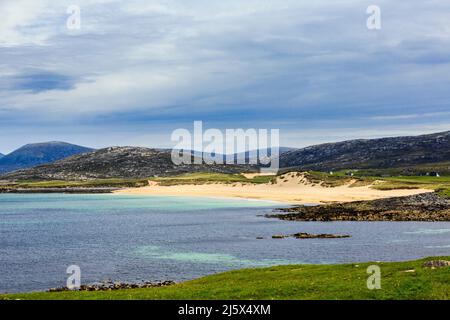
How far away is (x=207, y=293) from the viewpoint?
3956cm

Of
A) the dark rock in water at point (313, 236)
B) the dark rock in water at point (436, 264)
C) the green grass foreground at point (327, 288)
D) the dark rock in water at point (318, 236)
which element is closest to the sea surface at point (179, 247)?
the dark rock in water at point (313, 236)

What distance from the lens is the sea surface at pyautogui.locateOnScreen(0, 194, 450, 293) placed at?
6650cm

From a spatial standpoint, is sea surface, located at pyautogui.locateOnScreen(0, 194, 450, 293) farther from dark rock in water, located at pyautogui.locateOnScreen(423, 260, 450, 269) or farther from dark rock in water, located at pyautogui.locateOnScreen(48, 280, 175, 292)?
dark rock in water, located at pyautogui.locateOnScreen(423, 260, 450, 269)

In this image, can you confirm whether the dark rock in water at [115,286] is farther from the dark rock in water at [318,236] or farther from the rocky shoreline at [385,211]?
the rocky shoreline at [385,211]

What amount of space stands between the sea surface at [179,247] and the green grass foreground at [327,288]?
55.4 feet

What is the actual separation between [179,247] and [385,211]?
67.6 metres

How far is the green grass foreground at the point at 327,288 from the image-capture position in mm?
34844

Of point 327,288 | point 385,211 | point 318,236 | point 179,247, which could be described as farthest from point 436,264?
point 385,211

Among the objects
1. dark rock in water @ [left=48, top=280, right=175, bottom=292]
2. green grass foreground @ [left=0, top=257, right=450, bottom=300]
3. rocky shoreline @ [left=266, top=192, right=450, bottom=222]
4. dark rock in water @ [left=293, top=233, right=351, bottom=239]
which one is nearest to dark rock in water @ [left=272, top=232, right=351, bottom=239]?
dark rock in water @ [left=293, top=233, right=351, bottom=239]

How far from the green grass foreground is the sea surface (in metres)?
16.9

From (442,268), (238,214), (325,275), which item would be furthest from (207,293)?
(238,214)

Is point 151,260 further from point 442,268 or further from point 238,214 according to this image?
point 238,214

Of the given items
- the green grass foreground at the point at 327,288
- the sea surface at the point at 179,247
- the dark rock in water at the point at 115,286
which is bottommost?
the sea surface at the point at 179,247

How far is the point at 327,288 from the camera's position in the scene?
38.6 metres
